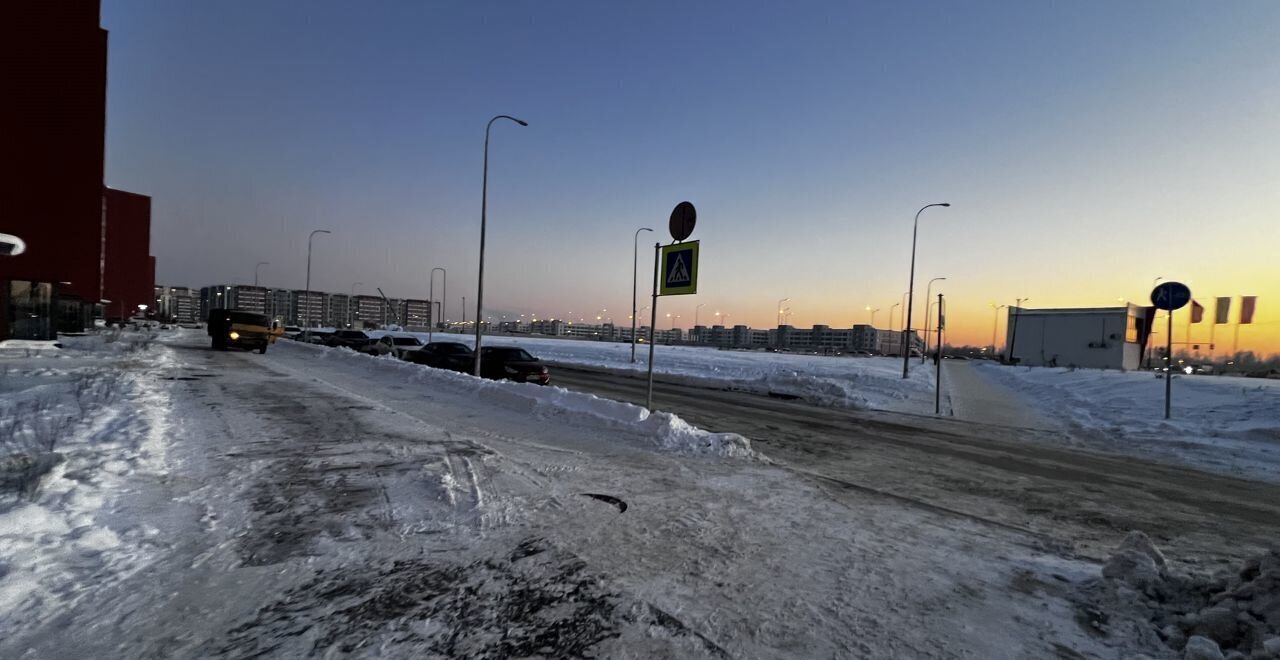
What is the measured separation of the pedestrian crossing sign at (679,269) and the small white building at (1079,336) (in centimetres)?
6500

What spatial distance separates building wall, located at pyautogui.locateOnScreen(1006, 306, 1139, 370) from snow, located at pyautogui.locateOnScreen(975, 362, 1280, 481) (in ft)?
146

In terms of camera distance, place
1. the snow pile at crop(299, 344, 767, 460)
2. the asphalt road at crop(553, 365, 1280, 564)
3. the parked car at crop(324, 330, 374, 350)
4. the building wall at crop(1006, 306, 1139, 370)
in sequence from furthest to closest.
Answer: the building wall at crop(1006, 306, 1139, 370) < the parked car at crop(324, 330, 374, 350) < the snow pile at crop(299, 344, 767, 460) < the asphalt road at crop(553, 365, 1280, 564)

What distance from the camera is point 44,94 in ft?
81.6

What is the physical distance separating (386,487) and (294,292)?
231846 millimetres

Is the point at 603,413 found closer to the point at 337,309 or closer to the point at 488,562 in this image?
the point at 488,562

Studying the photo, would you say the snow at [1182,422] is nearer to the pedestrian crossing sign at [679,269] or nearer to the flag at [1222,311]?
the flag at [1222,311]

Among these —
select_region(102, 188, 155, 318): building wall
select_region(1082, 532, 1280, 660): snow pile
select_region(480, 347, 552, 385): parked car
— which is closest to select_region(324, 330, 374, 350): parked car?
select_region(480, 347, 552, 385): parked car

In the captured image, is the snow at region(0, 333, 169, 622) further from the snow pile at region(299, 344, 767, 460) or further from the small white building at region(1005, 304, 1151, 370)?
the small white building at region(1005, 304, 1151, 370)

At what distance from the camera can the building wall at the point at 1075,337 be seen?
192 ft

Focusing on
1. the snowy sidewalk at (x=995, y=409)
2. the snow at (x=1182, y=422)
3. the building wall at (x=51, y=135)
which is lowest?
the snowy sidewalk at (x=995, y=409)

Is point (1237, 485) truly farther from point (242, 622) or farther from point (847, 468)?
point (242, 622)

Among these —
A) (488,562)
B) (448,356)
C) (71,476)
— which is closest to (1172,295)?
(488,562)

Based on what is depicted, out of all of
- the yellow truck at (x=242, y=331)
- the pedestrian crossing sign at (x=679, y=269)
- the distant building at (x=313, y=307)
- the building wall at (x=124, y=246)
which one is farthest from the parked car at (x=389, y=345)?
the distant building at (x=313, y=307)

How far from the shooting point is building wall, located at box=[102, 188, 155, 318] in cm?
5150
